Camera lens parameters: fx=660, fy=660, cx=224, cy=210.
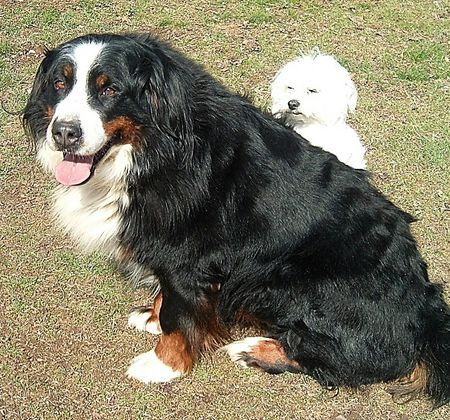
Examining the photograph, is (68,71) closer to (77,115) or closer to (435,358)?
(77,115)

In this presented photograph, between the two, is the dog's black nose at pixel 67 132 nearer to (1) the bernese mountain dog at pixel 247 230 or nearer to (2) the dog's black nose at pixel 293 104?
(1) the bernese mountain dog at pixel 247 230

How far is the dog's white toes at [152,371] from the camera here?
360cm

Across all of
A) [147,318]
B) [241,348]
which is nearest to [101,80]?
[147,318]

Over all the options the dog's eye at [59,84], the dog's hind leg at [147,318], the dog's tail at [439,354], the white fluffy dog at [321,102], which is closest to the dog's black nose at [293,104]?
the white fluffy dog at [321,102]

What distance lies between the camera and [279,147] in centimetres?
332

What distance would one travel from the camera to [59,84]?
9.62 feet

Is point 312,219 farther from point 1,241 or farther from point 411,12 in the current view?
point 411,12

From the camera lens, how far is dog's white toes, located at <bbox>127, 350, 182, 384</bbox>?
11.8 ft

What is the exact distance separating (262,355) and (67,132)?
66.2 inches

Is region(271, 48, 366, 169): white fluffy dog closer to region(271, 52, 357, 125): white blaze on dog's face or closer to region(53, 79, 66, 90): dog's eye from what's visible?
region(271, 52, 357, 125): white blaze on dog's face

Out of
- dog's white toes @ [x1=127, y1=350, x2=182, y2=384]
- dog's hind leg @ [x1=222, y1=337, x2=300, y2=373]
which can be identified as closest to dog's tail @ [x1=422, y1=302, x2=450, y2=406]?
Result: dog's hind leg @ [x1=222, y1=337, x2=300, y2=373]

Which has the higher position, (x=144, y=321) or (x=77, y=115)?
(x=77, y=115)

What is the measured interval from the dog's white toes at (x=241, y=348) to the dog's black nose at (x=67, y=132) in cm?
158

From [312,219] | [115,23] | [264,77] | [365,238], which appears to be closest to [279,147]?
[312,219]
